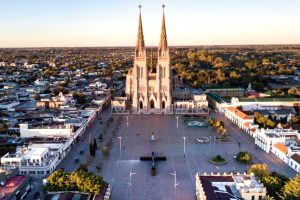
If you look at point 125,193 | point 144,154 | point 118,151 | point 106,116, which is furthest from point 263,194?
point 106,116

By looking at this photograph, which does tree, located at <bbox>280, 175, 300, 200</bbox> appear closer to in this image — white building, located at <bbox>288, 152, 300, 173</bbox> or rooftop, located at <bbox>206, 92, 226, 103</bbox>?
white building, located at <bbox>288, 152, 300, 173</bbox>

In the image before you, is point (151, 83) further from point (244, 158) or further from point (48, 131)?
point (244, 158)

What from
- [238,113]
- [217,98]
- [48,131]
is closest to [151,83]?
[217,98]

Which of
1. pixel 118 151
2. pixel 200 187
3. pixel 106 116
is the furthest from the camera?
pixel 106 116

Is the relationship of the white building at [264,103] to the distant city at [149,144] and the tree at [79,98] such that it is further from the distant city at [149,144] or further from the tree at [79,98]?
the tree at [79,98]

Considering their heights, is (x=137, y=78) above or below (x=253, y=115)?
above

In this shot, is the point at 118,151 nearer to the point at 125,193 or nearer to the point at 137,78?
the point at 125,193
